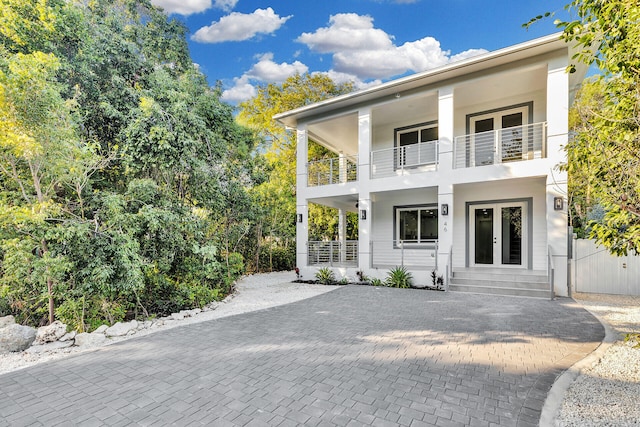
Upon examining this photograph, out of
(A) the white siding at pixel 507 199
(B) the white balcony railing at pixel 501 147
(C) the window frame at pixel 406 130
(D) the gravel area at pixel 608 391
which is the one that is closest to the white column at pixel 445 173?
(B) the white balcony railing at pixel 501 147

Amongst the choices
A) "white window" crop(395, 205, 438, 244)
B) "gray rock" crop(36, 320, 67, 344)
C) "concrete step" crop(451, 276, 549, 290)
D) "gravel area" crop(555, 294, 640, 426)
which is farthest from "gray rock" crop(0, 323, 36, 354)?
"white window" crop(395, 205, 438, 244)

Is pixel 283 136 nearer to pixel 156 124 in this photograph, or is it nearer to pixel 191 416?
pixel 156 124

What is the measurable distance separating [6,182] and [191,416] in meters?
6.24

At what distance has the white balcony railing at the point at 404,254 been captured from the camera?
11.3 metres

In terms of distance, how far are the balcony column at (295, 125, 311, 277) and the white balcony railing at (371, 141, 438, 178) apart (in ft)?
9.53

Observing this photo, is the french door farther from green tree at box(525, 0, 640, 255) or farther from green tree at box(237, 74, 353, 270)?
green tree at box(237, 74, 353, 270)

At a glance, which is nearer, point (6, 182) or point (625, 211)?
point (625, 211)

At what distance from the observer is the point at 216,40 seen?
14.7 m

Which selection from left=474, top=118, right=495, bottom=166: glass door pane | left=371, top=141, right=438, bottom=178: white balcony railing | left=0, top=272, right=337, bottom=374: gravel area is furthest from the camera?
left=371, top=141, right=438, bottom=178: white balcony railing

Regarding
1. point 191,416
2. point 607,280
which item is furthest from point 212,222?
point 607,280

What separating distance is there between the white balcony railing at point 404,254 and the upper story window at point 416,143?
10.6 ft

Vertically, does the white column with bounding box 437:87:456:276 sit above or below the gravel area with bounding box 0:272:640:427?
above

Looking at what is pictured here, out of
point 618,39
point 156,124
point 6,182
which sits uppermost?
point 156,124

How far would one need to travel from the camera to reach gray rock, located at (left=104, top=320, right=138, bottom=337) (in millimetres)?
5453
